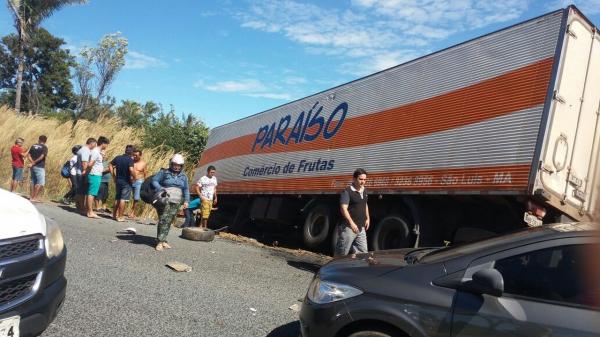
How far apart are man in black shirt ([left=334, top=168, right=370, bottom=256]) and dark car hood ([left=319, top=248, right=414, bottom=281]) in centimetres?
314

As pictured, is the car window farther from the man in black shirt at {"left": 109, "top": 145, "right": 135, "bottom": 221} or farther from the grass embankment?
the grass embankment

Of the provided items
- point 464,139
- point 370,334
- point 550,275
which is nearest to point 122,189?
point 464,139

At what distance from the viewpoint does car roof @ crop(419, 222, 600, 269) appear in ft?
10.1

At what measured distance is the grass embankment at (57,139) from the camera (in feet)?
52.5

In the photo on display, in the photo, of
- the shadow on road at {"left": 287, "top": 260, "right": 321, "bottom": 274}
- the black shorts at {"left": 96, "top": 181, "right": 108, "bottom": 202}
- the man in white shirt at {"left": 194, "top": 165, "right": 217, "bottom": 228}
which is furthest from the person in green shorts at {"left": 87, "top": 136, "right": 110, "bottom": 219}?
the shadow on road at {"left": 287, "top": 260, "right": 321, "bottom": 274}

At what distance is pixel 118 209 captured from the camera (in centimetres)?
1141

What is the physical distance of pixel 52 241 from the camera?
3750 mm

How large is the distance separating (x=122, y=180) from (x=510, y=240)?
973 centimetres

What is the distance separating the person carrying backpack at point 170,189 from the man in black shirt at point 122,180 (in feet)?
11.8

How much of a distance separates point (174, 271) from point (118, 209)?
5157 mm

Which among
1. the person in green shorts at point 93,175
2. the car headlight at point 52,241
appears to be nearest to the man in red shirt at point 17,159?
the person in green shorts at point 93,175

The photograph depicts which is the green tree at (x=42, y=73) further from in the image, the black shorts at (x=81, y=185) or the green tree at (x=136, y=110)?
the black shorts at (x=81, y=185)

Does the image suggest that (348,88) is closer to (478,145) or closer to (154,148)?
(478,145)

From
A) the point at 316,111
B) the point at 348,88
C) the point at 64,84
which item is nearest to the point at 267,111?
the point at 316,111
